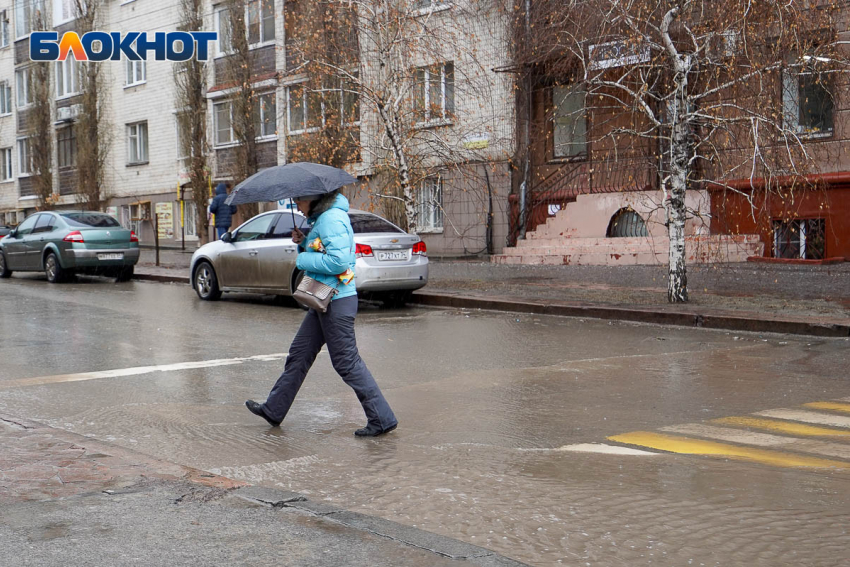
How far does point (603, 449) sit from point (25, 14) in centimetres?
4635

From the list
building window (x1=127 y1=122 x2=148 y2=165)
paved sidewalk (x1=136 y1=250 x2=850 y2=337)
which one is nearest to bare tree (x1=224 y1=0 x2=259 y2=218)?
building window (x1=127 y1=122 x2=148 y2=165)

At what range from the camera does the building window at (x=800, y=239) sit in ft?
65.4

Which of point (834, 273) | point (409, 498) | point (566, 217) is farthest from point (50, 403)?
point (566, 217)

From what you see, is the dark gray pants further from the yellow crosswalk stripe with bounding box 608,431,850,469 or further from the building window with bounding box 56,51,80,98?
the building window with bounding box 56,51,80,98

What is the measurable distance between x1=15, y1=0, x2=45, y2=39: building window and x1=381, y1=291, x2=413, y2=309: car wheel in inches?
1356

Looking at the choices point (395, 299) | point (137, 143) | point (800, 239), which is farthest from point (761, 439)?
point (137, 143)

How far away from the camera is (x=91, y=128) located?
4053cm

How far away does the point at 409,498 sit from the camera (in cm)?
518

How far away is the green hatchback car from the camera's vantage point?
842 inches

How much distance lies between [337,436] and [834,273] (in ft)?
42.7

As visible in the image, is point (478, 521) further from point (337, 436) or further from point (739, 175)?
point (739, 175)

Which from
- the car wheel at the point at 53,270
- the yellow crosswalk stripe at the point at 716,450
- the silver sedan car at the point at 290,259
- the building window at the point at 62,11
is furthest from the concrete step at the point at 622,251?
the building window at the point at 62,11

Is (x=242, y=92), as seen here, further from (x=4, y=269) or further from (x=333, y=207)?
(x=333, y=207)

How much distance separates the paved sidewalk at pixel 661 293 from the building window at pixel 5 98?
100ft
